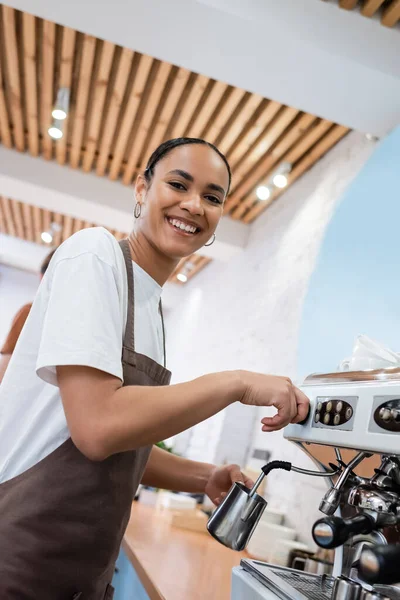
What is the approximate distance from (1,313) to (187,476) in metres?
8.82

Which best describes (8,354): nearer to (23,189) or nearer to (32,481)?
(32,481)

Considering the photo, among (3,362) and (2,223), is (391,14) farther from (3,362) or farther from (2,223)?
(2,223)

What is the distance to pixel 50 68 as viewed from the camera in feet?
12.3

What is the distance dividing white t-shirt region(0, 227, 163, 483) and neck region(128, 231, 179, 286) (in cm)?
7

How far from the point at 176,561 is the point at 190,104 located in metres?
2.73

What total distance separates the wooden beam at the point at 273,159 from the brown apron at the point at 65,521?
2897 mm

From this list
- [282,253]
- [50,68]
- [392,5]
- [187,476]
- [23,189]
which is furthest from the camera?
[23,189]

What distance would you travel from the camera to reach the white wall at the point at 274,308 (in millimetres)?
3266

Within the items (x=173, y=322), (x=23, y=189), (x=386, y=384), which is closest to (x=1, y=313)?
(x=173, y=322)

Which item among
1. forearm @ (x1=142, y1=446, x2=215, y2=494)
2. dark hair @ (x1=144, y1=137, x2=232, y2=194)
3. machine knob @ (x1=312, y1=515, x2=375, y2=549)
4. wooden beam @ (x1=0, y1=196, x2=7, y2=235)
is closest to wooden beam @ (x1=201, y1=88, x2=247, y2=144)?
dark hair @ (x1=144, y1=137, x2=232, y2=194)

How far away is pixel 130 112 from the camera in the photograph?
4020 millimetres

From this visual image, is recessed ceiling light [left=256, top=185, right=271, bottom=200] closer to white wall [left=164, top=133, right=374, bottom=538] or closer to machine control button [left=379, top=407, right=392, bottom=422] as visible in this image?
white wall [left=164, top=133, right=374, bottom=538]

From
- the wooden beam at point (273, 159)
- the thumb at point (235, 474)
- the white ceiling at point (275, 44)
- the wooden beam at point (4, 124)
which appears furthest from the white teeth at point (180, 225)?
the wooden beam at point (4, 124)

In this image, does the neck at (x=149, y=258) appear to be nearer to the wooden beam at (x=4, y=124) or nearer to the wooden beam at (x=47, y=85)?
the wooden beam at (x=47, y=85)
